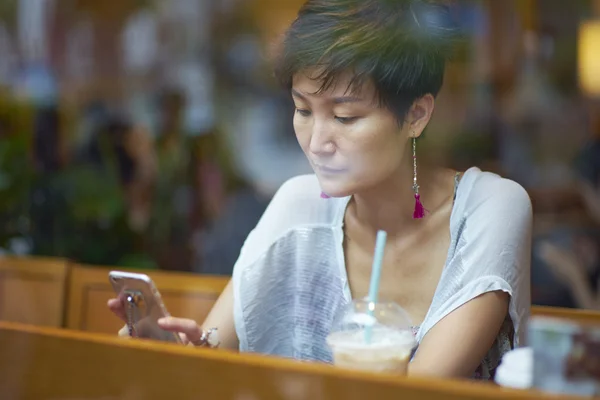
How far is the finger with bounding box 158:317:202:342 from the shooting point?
4.59 ft

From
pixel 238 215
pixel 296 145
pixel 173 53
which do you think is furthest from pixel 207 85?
pixel 296 145

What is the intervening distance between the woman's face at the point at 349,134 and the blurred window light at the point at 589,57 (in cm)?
178

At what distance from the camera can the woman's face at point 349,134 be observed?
1.41 m

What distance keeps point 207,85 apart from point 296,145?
52.3 inches

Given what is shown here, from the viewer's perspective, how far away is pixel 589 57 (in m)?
3.25

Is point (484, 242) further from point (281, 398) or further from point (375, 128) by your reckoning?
point (281, 398)

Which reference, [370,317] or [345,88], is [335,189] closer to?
[345,88]

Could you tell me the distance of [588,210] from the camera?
2.94 metres

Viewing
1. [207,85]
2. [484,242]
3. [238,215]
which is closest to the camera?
[484,242]

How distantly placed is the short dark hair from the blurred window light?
170cm

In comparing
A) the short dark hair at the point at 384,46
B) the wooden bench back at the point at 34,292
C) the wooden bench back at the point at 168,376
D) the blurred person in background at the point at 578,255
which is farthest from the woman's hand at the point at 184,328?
the wooden bench back at the point at 34,292

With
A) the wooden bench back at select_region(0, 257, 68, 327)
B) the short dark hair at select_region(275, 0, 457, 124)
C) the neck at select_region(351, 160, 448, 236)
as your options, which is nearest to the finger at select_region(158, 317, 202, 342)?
the neck at select_region(351, 160, 448, 236)

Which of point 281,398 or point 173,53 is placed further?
point 173,53

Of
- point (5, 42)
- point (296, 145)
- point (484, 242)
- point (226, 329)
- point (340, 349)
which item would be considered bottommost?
point (226, 329)
